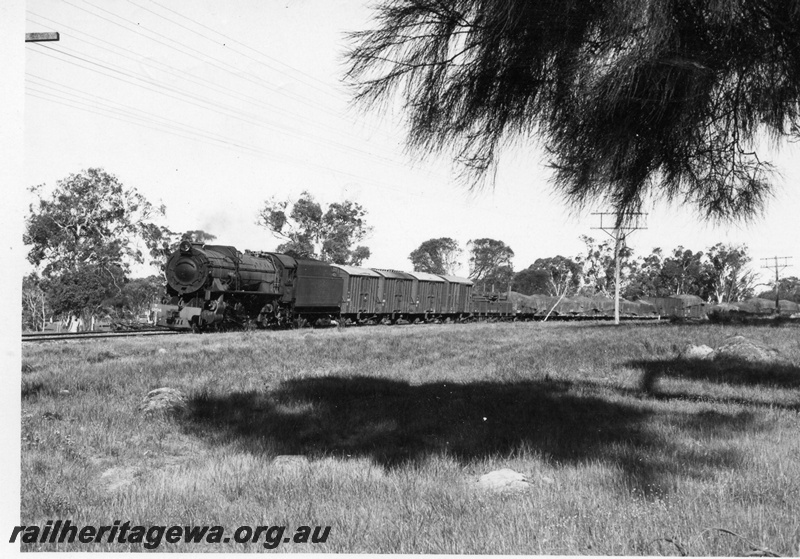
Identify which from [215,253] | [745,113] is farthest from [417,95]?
[215,253]

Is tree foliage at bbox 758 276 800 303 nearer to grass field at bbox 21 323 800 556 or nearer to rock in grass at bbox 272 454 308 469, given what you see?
grass field at bbox 21 323 800 556

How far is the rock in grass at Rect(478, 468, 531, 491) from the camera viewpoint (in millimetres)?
3916

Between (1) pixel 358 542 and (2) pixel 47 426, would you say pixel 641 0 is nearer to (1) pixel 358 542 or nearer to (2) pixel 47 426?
(1) pixel 358 542

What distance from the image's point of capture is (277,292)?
65.6ft

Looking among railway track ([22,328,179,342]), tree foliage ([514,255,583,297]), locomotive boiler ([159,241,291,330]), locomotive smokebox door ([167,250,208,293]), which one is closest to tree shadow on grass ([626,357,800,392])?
railway track ([22,328,179,342])

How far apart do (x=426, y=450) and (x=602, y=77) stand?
10.4ft

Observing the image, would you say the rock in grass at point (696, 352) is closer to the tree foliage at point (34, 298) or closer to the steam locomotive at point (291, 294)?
the tree foliage at point (34, 298)

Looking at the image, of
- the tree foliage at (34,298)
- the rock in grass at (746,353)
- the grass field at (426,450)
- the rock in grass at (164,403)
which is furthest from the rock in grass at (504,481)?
the rock in grass at (746,353)

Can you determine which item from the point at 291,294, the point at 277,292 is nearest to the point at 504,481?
the point at 277,292

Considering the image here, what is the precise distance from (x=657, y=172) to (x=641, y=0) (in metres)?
1.41

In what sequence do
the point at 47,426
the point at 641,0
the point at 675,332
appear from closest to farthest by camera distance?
the point at 641,0
the point at 47,426
the point at 675,332

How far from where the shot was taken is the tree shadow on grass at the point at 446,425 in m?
4.74

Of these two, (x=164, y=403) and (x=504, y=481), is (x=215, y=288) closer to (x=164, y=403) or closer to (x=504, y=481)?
(x=164, y=403)

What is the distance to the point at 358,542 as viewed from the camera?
3.13m
